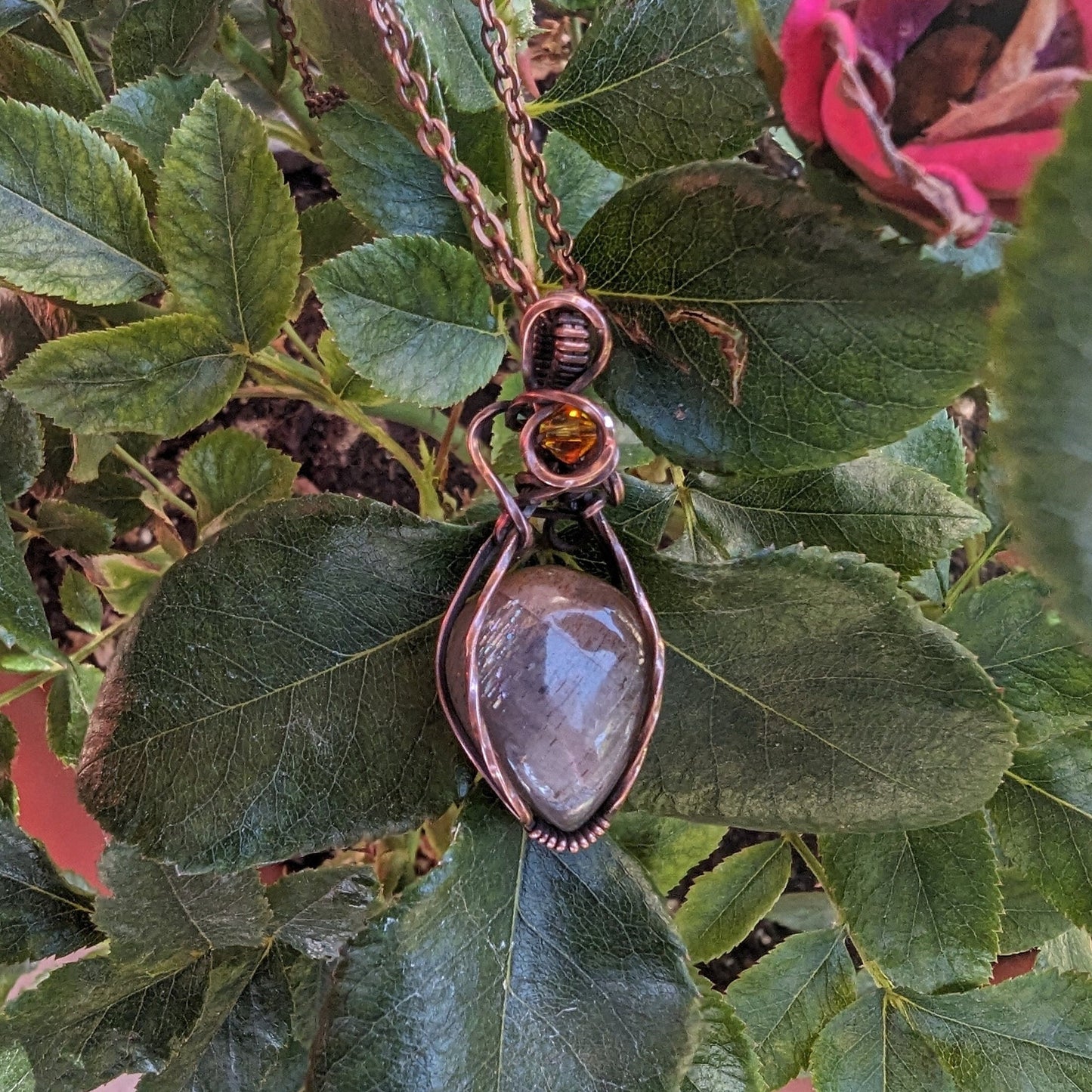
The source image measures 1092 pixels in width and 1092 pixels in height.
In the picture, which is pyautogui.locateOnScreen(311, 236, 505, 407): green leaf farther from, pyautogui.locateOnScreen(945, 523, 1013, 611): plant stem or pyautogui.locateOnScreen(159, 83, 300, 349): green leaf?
pyautogui.locateOnScreen(945, 523, 1013, 611): plant stem

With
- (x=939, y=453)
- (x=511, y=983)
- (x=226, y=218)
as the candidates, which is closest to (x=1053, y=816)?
(x=939, y=453)

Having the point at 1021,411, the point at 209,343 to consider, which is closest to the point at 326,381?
the point at 209,343

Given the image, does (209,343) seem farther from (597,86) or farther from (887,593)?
(887,593)

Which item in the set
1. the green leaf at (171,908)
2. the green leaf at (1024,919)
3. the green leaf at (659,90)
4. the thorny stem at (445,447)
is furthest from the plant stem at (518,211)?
the green leaf at (1024,919)

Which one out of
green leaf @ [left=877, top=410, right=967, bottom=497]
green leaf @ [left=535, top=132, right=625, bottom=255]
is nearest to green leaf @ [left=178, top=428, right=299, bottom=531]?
green leaf @ [left=535, top=132, right=625, bottom=255]

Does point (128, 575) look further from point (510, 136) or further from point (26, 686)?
point (510, 136)
